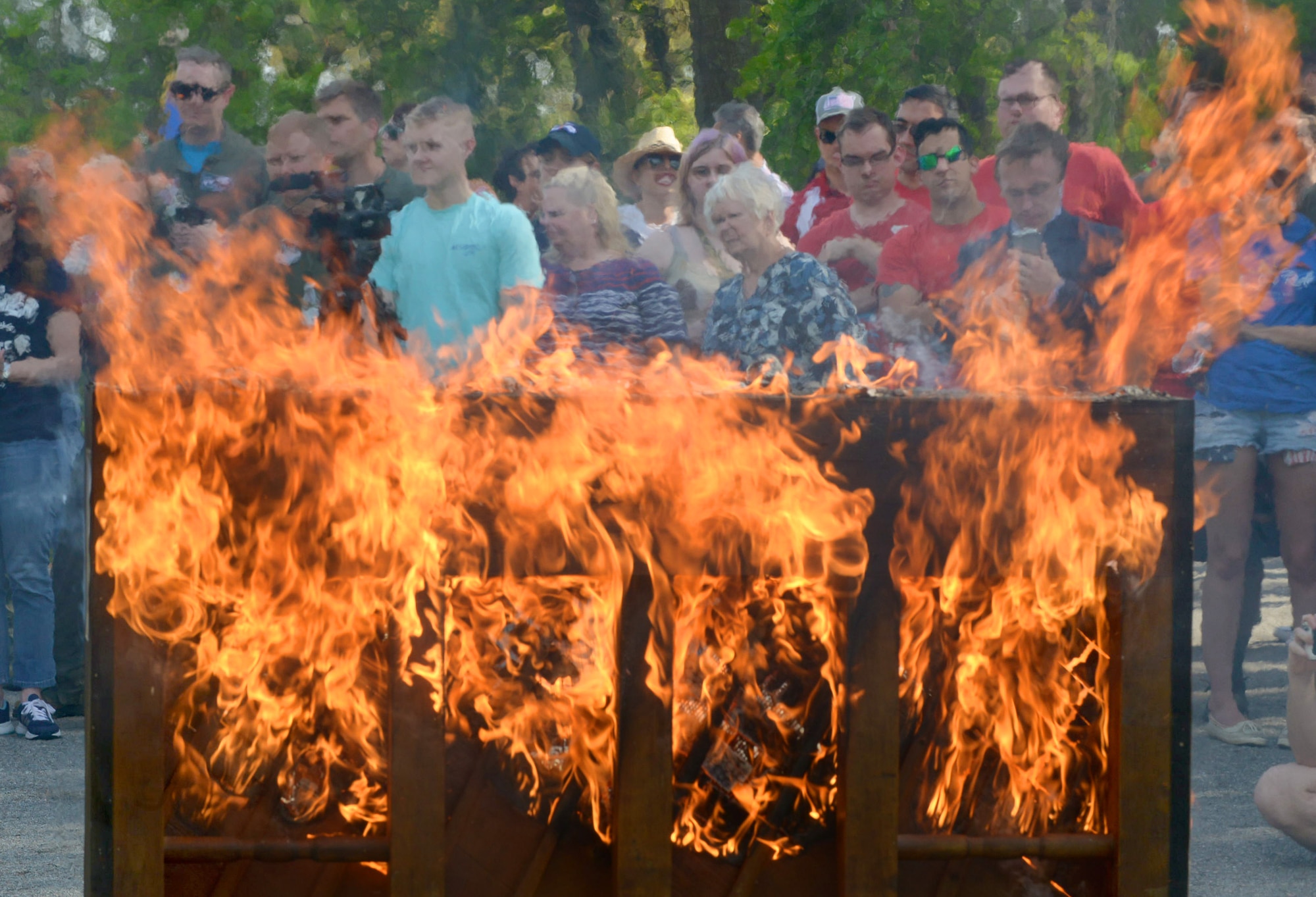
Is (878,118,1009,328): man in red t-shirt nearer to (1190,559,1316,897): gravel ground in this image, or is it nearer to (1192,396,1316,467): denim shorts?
(1192,396,1316,467): denim shorts

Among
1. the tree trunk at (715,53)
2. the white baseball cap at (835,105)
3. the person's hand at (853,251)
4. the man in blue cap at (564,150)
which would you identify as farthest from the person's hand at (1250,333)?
the tree trunk at (715,53)

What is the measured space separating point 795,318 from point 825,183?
2.20 m

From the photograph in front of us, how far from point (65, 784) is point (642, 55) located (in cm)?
1547

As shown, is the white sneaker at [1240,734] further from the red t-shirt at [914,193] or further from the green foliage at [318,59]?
the green foliage at [318,59]

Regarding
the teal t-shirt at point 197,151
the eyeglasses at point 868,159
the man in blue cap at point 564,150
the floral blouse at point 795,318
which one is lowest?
the floral blouse at point 795,318

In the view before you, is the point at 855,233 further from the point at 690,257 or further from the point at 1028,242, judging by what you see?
the point at 1028,242

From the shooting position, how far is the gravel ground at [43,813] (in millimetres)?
4402

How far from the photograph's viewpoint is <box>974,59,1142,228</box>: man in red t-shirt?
5059mm

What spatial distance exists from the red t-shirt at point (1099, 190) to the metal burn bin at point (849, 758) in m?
2.32

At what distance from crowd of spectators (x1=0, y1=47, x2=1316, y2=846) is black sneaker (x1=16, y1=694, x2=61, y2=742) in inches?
0.4

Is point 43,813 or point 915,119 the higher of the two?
point 915,119

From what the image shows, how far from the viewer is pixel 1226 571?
557 cm

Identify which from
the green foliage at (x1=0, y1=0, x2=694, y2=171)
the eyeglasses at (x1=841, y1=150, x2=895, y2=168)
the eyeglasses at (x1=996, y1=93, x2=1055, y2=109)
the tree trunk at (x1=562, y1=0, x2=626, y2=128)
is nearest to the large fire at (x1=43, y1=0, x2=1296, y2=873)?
the eyeglasses at (x1=841, y1=150, x2=895, y2=168)

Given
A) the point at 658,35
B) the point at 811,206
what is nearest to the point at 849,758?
the point at 811,206
